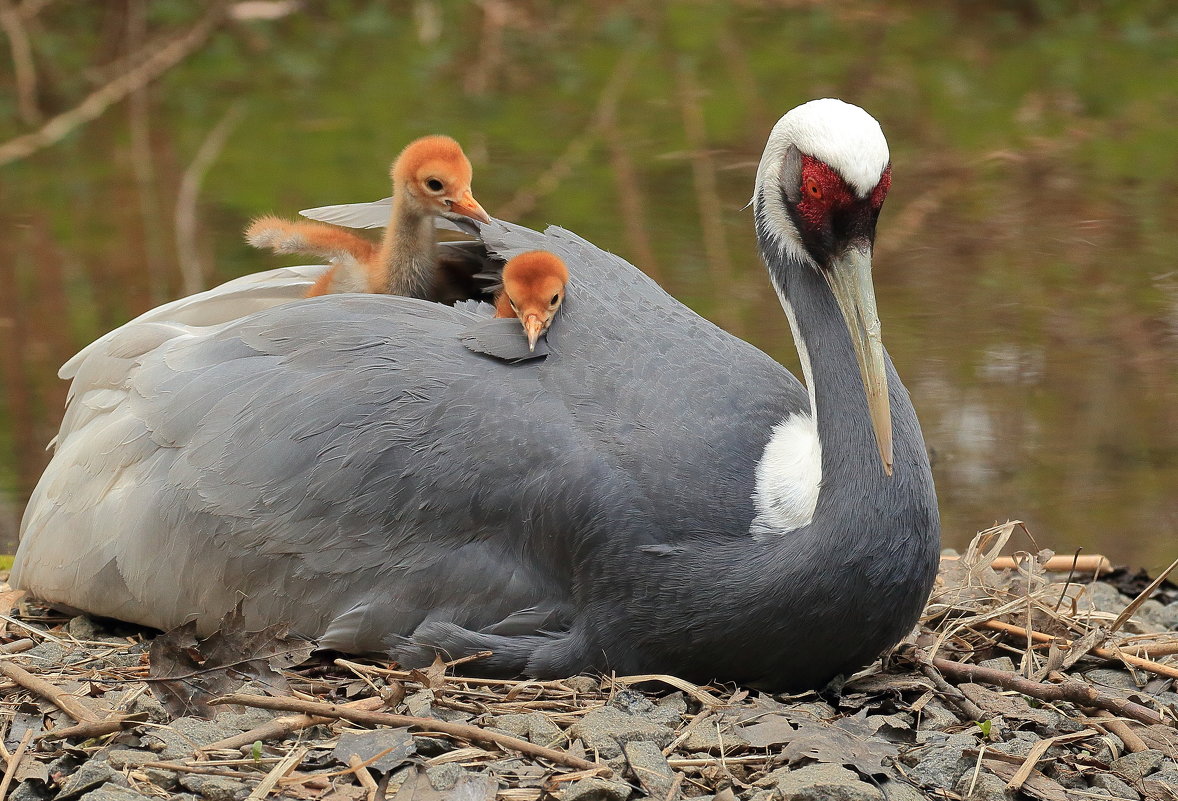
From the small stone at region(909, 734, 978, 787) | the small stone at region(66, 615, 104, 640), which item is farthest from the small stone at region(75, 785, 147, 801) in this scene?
the small stone at region(909, 734, 978, 787)

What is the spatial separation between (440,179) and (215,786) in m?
1.97

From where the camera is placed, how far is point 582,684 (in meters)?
4.01

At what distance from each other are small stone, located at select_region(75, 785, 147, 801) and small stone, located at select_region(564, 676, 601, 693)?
107 centimetres

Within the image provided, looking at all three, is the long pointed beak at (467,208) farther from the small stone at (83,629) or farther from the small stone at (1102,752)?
the small stone at (1102,752)

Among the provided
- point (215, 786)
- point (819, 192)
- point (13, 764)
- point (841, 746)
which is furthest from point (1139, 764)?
point (13, 764)

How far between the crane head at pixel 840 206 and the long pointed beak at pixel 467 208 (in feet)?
3.21

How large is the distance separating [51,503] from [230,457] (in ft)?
2.57

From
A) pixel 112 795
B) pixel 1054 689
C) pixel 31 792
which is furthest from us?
pixel 1054 689

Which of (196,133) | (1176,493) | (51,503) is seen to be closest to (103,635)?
(51,503)

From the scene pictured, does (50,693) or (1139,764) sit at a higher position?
(50,693)

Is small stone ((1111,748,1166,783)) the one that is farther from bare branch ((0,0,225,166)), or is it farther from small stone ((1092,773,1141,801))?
bare branch ((0,0,225,166))

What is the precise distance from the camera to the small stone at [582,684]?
3.99 m

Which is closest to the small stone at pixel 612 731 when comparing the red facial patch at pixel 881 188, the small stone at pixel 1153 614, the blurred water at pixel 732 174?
the red facial patch at pixel 881 188

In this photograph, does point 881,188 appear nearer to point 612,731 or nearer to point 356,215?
point 612,731
